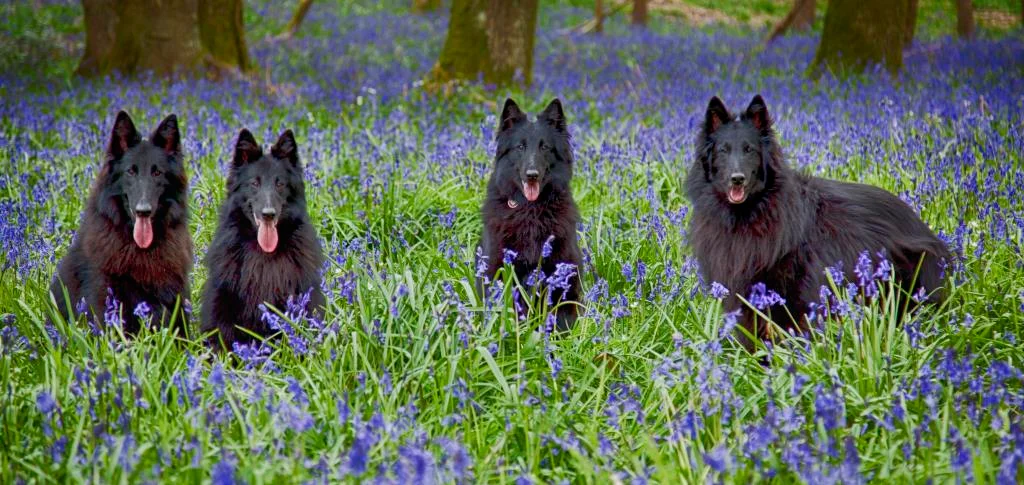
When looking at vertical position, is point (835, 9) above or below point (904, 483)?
above

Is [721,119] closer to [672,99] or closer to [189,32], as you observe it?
[672,99]

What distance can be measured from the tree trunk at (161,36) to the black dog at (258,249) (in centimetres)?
813

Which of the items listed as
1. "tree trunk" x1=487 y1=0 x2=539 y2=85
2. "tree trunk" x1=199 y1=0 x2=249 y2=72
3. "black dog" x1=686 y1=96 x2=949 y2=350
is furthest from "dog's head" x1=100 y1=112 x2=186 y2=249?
"tree trunk" x1=199 y1=0 x2=249 y2=72

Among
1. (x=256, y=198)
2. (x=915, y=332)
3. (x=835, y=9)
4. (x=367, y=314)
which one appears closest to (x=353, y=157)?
(x=256, y=198)

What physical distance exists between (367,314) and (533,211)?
5.35 feet

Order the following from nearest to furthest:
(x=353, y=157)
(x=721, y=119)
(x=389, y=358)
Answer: (x=389, y=358) → (x=721, y=119) → (x=353, y=157)

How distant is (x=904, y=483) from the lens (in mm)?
3090

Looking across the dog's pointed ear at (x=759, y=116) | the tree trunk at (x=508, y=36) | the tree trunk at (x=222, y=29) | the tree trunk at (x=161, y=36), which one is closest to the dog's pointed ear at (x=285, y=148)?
the dog's pointed ear at (x=759, y=116)

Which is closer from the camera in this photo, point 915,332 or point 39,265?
point 915,332

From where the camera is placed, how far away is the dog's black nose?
4.68m

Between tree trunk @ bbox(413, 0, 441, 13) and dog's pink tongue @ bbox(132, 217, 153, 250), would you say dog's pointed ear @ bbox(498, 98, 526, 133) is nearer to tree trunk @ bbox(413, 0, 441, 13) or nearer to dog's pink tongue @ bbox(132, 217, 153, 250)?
dog's pink tongue @ bbox(132, 217, 153, 250)

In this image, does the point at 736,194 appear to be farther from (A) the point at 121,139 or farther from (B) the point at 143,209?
(A) the point at 121,139

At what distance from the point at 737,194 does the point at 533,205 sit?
1260 millimetres

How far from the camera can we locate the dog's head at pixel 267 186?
4.57 m
